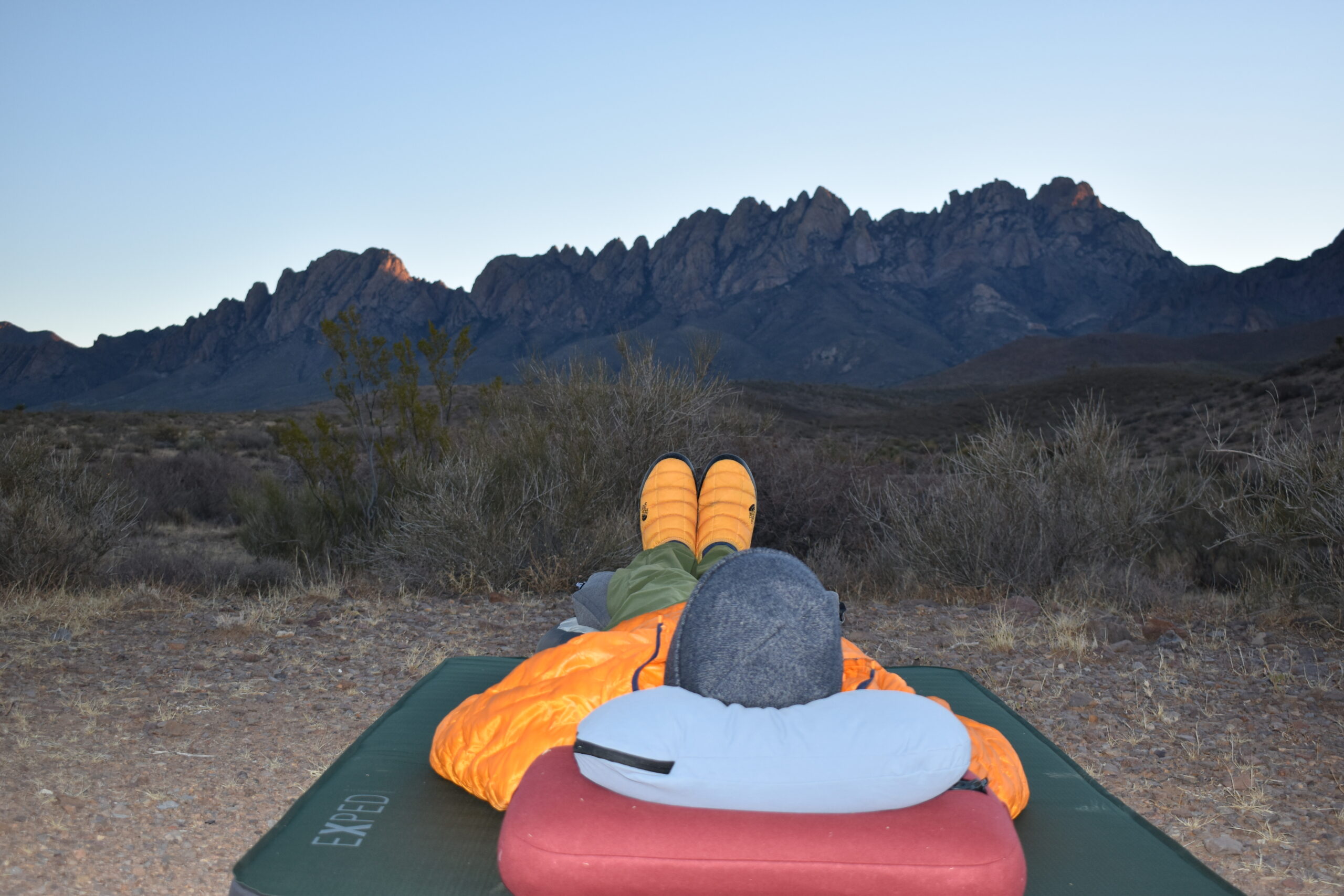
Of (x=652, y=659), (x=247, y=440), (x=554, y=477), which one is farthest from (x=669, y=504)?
(x=247, y=440)

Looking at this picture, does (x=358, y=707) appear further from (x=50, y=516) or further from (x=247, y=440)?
(x=247, y=440)

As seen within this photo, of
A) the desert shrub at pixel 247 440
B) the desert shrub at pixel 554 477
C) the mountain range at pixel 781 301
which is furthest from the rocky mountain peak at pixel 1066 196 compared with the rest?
the desert shrub at pixel 554 477

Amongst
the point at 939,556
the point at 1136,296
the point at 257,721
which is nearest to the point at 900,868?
the point at 257,721

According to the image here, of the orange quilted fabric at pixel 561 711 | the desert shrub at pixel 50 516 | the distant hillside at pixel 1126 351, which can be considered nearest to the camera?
the orange quilted fabric at pixel 561 711

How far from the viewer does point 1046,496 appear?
22.6 ft

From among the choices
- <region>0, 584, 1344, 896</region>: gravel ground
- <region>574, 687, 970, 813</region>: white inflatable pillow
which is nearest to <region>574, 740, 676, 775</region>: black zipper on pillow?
<region>574, 687, 970, 813</region>: white inflatable pillow

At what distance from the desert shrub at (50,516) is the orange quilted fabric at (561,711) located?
4604mm

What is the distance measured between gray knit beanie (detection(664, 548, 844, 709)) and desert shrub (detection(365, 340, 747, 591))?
13.5 feet

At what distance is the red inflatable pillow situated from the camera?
193 cm

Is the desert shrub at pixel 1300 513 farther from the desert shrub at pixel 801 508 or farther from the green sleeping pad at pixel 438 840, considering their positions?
the desert shrub at pixel 801 508

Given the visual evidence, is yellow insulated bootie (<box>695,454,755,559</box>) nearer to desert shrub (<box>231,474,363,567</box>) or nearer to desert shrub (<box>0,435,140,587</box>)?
desert shrub (<box>231,474,363,567</box>)

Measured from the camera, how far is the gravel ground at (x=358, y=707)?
→ 2.54 m

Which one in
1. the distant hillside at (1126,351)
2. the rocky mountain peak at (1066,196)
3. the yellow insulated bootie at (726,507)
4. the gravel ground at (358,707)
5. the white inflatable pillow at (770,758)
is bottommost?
the gravel ground at (358,707)

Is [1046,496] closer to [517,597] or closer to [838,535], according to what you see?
[838,535]
